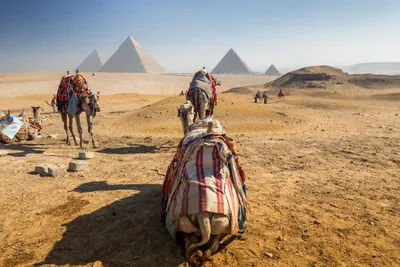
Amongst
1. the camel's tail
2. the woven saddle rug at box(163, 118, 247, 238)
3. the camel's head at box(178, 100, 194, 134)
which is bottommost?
the camel's tail

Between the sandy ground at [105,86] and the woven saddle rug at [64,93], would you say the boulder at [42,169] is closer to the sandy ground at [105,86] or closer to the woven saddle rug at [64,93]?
the woven saddle rug at [64,93]

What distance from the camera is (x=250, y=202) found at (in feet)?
18.9

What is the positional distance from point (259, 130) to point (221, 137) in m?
9.88

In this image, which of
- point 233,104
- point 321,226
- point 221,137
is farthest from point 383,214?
point 233,104

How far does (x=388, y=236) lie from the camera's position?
4531 millimetres

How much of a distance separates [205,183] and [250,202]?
226 cm

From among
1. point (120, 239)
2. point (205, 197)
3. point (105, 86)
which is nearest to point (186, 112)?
point (120, 239)

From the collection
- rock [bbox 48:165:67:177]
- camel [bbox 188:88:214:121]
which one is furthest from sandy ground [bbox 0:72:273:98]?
rock [bbox 48:165:67:177]

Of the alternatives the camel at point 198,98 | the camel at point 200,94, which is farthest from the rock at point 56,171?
the camel at point 200,94

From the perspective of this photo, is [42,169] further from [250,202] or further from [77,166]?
[250,202]

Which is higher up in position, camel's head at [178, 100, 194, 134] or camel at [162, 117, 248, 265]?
camel's head at [178, 100, 194, 134]

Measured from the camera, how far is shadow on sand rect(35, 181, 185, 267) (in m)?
4.00

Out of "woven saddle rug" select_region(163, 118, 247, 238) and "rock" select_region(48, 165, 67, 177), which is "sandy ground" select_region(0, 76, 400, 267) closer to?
"rock" select_region(48, 165, 67, 177)

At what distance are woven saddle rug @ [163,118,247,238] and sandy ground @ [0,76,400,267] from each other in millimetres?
657
